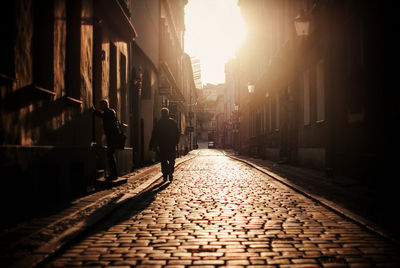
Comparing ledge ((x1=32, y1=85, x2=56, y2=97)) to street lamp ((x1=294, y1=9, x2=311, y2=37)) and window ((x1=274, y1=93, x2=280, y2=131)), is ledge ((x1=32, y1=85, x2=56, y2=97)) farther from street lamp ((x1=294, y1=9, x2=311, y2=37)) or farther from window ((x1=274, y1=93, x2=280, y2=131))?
window ((x1=274, y1=93, x2=280, y2=131))

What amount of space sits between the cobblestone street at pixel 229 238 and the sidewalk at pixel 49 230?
0.14 metres

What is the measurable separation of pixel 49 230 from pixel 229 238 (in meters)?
1.93

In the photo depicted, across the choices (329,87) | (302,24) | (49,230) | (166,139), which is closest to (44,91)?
(49,230)

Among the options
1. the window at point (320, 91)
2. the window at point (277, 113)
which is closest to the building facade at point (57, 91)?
the window at point (320, 91)

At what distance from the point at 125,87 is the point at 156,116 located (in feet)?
27.0

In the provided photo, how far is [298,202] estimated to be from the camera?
707 cm

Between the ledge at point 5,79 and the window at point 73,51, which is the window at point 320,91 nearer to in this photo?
the window at point 73,51

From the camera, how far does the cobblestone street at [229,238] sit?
3744 millimetres

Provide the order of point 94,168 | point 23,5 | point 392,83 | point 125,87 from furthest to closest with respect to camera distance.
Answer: point 125,87
point 94,168
point 392,83
point 23,5

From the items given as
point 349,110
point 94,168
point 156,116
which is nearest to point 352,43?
point 349,110

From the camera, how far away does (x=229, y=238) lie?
4551 millimetres

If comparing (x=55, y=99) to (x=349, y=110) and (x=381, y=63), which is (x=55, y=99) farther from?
(x=349, y=110)

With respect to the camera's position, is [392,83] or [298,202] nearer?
[298,202]

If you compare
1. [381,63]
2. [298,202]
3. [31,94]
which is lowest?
[298,202]
